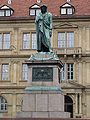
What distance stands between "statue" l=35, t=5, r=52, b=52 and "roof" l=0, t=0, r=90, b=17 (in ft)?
74.4

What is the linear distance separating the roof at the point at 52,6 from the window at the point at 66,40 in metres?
2.11

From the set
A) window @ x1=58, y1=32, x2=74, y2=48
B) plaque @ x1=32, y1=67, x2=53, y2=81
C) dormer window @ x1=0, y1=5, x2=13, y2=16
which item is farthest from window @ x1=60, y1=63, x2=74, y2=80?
plaque @ x1=32, y1=67, x2=53, y2=81

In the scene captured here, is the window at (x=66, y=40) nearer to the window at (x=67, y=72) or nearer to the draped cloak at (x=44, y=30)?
the window at (x=67, y=72)

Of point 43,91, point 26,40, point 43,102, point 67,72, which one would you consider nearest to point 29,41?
point 26,40

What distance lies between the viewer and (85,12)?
39.8m

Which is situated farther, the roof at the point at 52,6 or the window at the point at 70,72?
the roof at the point at 52,6

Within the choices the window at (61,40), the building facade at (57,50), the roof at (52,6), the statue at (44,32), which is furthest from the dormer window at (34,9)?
the statue at (44,32)

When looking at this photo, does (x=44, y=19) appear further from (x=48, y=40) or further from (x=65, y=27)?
(x=65, y=27)

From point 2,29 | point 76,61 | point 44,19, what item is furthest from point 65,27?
point 44,19

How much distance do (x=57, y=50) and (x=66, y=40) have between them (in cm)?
133

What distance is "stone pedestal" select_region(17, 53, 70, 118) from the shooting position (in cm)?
1561

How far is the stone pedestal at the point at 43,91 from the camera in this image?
1561 centimetres

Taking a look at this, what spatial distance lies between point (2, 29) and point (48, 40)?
23797 mm

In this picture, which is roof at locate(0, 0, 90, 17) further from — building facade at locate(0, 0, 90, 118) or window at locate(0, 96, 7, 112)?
window at locate(0, 96, 7, 112)
